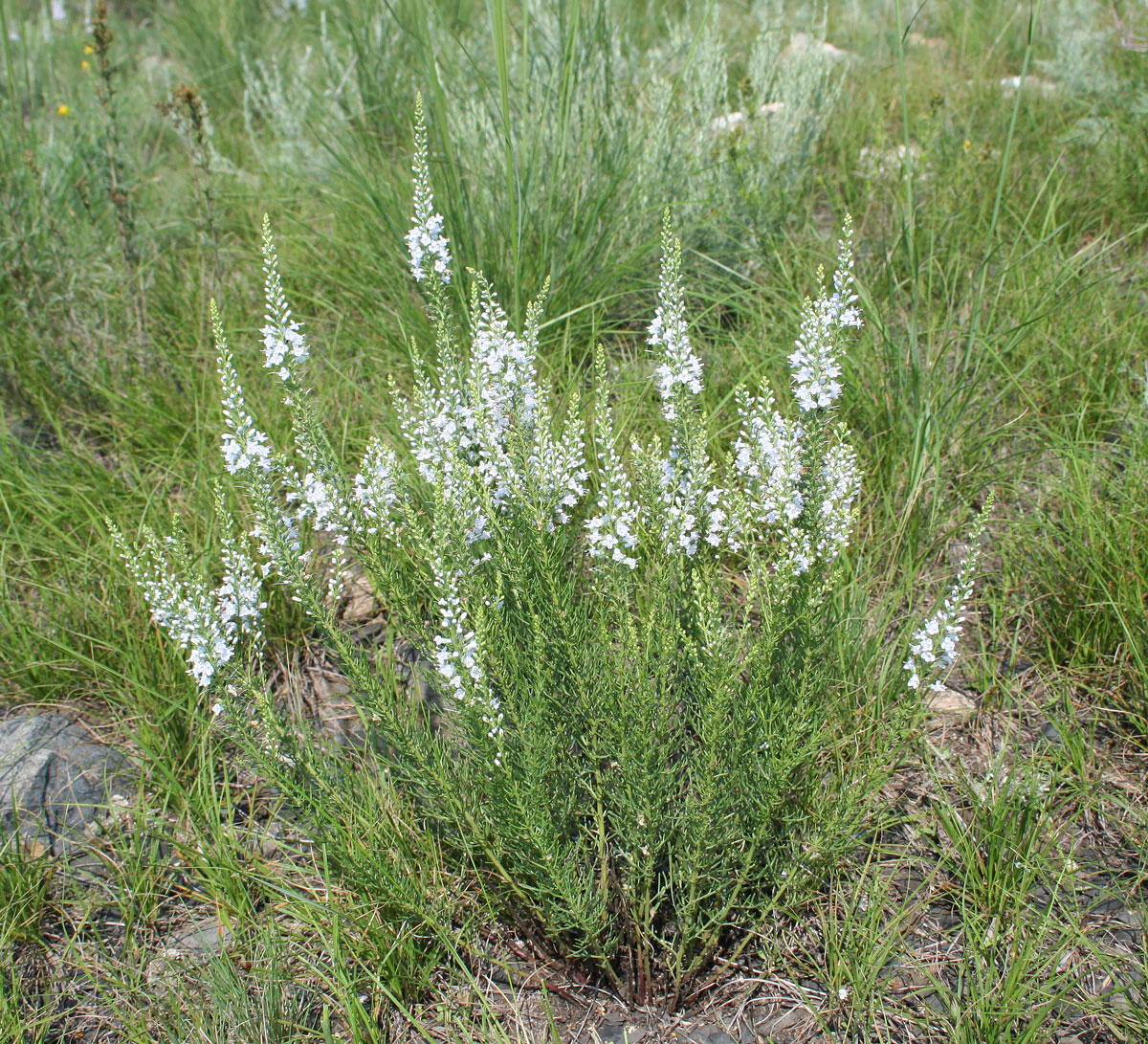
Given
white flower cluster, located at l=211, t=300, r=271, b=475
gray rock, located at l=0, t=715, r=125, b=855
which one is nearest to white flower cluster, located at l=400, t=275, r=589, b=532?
white flower cluster, located at l=211, t=300, r=271, b=475

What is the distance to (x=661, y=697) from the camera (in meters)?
2.02

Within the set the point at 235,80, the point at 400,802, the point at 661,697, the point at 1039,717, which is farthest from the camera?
the point at 235,80

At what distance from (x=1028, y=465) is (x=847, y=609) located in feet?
3.50

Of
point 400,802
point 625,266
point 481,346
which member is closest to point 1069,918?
point 400,802

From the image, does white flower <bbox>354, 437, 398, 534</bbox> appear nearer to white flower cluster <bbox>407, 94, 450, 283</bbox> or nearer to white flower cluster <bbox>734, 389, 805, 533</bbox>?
white flower cluster <bbox>407, 94, 450, 283</bbox>

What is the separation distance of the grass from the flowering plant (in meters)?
0.19

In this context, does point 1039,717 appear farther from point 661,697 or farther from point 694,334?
point 694,334

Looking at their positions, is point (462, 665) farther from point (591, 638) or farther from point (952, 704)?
point (952, 704)

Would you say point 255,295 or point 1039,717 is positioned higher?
point 255,295

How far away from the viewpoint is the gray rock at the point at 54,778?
266 cm

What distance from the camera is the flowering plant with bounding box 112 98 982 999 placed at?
197 cm

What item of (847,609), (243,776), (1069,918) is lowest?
(243,776)

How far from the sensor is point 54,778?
2746mm

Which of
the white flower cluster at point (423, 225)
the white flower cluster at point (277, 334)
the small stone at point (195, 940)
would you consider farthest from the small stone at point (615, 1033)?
the white flower cluster at point (423, 225)
